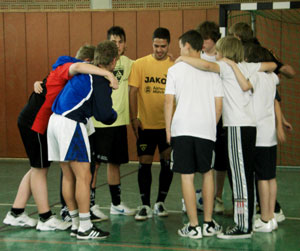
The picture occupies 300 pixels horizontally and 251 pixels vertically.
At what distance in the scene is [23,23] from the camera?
9.41 meters

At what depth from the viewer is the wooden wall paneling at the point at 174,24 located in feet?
29.1

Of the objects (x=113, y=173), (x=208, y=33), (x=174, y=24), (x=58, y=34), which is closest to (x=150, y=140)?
(x=113, y=173)

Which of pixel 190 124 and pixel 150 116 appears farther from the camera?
pixel 150 116

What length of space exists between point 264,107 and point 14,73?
20.6 feet

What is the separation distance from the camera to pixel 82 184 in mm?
4199

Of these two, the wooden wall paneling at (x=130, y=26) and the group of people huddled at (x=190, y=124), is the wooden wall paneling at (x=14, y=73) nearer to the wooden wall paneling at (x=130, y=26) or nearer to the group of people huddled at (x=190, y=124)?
the wooden wall paneling at (x=130, y=26)

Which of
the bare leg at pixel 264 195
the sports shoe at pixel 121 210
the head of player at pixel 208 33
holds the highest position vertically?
the head of player at pixel 208 33

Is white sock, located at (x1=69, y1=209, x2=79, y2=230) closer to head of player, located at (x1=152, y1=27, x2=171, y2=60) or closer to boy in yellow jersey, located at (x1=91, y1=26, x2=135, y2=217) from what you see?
boy in yellow jersey, located at (x1=91, y1=26, x2=135, y2=217)

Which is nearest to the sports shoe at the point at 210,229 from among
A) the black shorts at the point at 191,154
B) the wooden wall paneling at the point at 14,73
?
the black shorts at the point at 191,154

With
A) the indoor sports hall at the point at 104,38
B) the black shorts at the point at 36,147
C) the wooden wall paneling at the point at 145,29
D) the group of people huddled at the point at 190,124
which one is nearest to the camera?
the group of people huddled at the point at 190,124

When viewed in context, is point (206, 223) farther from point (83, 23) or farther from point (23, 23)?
point (23, 23)

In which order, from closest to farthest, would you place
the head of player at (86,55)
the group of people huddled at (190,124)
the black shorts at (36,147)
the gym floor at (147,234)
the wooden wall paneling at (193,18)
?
the gym floor at (147,234), the group of people huddled at (190,124), the black shorts at (36,147), the head of player at (86,55), the wooden wall paneling at (193,18)

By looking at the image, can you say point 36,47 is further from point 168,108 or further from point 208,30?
point 168,108

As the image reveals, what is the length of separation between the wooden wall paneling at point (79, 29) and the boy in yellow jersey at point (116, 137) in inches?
162
